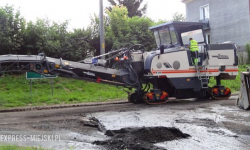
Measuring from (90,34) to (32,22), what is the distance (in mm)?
3747

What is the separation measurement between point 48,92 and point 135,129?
9.62 metres

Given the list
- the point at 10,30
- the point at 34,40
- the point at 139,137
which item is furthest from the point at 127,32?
the point at 139,137

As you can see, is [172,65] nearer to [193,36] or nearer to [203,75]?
[203,75]

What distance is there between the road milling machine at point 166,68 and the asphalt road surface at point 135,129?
2523 mm

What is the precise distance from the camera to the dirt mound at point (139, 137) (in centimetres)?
591

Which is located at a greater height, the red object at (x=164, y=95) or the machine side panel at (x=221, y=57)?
the machine side panel at (x=221, y=57)

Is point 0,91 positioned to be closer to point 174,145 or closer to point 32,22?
point 32,22

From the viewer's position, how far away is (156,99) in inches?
506

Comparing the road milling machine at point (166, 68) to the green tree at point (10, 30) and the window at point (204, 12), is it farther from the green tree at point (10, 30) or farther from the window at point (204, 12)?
the window at point (204, 12)

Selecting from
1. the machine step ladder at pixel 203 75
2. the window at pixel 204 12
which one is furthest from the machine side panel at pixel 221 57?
the window at pixel 204 12

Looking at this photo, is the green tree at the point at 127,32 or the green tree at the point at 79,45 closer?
the green tree at the point at 79,45

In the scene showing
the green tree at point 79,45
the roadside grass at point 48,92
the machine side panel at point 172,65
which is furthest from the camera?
the green tree at point 79,45

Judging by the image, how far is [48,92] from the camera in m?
16.0

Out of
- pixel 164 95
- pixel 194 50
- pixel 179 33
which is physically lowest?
pixel 164 95
